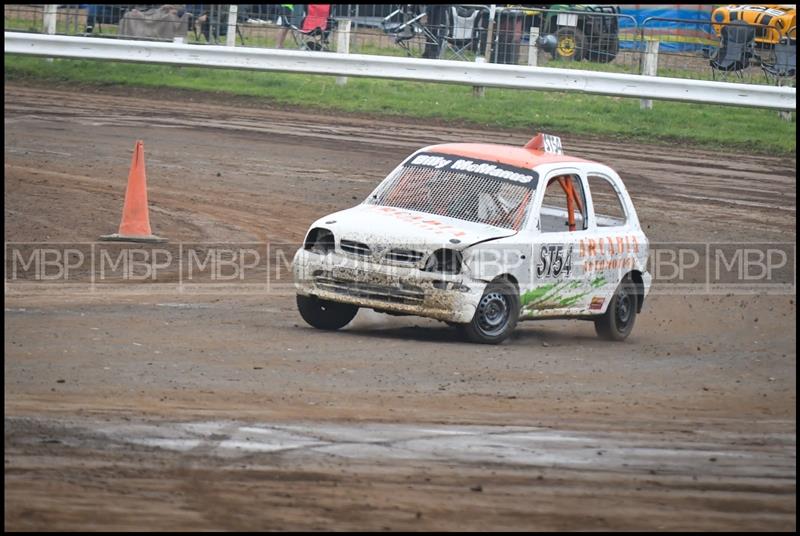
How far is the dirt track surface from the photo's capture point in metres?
6.02

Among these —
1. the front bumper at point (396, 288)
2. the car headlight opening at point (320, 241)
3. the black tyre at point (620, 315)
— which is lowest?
the black tyre at point (620, 315)

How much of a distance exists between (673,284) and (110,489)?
982 centimetres

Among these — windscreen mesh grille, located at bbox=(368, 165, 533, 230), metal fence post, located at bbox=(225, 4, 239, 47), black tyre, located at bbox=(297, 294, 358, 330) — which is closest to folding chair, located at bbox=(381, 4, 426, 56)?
metal fence post, located at bbox=(225, 4, 239, 47)

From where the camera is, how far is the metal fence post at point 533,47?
78.0 feet

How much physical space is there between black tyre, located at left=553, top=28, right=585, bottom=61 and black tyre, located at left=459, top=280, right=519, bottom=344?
45.3 ft

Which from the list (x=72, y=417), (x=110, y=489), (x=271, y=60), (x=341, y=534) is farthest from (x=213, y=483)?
(x=271, y=60)

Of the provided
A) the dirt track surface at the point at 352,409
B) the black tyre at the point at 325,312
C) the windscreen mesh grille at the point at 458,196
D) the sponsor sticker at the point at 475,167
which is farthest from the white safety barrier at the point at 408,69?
the black tyre at the point at 325,312

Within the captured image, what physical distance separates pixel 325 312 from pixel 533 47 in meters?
13.8

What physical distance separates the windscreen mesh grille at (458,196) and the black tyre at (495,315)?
542 mm

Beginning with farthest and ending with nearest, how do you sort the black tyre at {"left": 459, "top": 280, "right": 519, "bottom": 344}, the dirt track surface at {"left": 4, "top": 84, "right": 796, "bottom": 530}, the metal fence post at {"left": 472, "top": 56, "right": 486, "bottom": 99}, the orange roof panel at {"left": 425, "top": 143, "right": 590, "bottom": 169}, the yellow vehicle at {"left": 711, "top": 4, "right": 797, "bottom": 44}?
the yellow vehicle at {"left": 711, "top": 4, "right": 797, "bottom": 44}
the metal fence post at {"left": 472, "top": 56, "right": 486, "bottom": 99}
the orange roof panel at {"left": 425, "top": 143, "right": 590, "bottom": 169}
the black tyre at {"left": 459, "top": 280, "right": 519, "bottom": 344}
the dirt track surface at {"left": 4, "top": 84, "right": 796, "bottom": 530}

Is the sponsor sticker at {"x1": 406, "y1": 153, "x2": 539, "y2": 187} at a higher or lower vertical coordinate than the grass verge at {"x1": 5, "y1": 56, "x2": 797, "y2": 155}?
lower

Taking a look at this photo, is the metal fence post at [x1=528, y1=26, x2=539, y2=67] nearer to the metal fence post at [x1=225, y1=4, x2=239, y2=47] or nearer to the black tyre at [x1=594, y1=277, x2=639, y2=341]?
the metal fence post at [x1=225, y1=4, x2=239, y2=47]

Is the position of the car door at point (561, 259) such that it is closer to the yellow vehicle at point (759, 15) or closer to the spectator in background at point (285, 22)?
the yellow vehicle at point (759, 15)

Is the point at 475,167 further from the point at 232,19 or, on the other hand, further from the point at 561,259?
the point at 232,19
